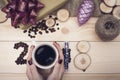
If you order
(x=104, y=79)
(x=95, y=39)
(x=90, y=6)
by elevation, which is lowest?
(x=104, y=79)

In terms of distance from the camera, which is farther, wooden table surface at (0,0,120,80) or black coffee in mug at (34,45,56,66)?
wooden table surface at (0,0,120,80)

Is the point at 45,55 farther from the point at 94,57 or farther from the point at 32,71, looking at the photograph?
the point at 94,57

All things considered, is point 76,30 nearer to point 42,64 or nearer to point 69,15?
point 69,15

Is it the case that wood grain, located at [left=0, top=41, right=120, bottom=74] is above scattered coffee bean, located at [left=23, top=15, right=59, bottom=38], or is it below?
below

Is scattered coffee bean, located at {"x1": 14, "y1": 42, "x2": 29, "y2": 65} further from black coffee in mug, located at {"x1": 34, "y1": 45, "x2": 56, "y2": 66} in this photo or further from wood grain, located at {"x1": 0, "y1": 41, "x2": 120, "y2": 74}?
black coffee in mug, located at {"x1": 34, "y1": 45, "x2": 56, "y2": 66}

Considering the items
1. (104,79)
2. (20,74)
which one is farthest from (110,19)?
(20,74)

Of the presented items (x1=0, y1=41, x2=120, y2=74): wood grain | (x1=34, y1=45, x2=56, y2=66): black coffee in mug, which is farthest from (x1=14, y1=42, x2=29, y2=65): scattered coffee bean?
(x1=34, y1=45, x2=56, y2=66): black coffee in mug

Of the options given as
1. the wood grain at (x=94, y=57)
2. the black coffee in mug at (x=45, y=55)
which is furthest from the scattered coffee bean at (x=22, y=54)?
the black coffee in mug at (x=45, y=55)

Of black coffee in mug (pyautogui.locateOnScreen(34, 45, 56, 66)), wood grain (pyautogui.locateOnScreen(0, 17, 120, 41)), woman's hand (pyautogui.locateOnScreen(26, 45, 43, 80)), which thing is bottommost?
woman's hand (pyautogui.locateOnScreen(26, 45, 43, 80))

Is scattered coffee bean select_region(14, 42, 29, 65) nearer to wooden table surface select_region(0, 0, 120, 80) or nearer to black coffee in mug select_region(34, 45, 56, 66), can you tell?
wooden table surface select_region(0, 0, 120, 80)
